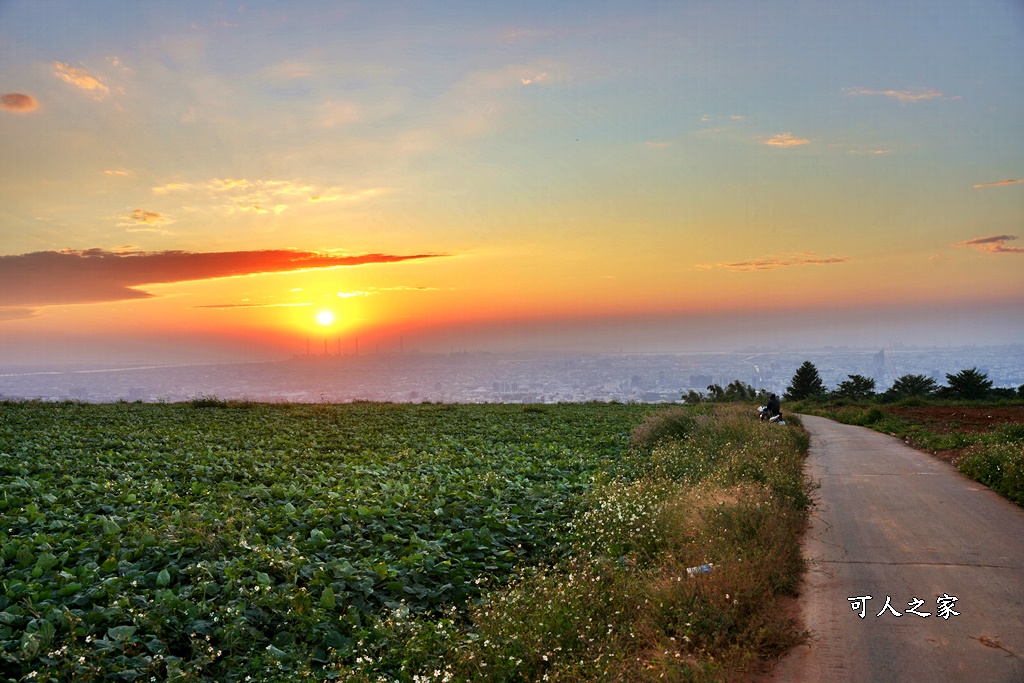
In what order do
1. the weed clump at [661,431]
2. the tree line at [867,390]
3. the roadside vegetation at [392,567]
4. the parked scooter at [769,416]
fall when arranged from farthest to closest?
1. the tree line at [867,390]
2. the parked scooter at [769,416]
3. the weed clump at [661,431]
4. the roadside vegetation at [392,567]

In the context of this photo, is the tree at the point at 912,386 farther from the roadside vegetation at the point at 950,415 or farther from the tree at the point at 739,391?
the tree at the point at 739,391

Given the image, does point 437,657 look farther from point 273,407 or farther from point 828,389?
point 828,389

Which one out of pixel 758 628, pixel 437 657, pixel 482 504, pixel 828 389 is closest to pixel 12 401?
pixel 482 504

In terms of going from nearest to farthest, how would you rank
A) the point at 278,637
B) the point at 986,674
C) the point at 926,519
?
the point at 986,674 < the point at 278,637 < the point at 926,519

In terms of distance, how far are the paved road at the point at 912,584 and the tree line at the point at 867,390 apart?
2897 centimetres

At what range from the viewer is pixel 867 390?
151 feet

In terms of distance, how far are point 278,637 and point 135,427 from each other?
1699 centimetres

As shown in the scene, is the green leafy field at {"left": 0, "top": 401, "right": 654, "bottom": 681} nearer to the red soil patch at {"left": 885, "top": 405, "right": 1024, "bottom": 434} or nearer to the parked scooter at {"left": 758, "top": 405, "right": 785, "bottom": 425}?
the parked scooter at {"left": 758, "top": 405, "right": 785, "bottom": 425}

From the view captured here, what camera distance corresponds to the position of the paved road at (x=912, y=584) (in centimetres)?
546

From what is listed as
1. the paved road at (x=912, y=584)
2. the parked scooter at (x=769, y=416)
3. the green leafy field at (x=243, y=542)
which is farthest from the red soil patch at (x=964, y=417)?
the green leafy field at (x=243, y=542)

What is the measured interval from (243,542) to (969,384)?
41.2 metres

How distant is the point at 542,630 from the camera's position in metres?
5.80

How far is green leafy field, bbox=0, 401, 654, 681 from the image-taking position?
19.8 feet

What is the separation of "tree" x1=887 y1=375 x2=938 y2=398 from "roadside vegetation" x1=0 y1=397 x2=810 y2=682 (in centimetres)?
3257
